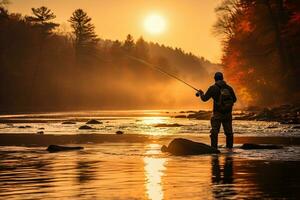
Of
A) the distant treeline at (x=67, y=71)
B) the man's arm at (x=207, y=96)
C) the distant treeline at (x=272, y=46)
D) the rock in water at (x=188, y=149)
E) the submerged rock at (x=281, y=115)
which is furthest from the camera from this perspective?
the distant treeline at (x=67, y=71)

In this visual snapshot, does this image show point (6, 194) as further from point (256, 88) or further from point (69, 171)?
point (256, 88)

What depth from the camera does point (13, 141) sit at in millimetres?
28844

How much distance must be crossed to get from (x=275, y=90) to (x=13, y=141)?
4006 centimetres

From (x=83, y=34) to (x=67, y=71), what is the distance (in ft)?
53.0

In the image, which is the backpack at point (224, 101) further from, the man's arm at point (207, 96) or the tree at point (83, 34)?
the tree at point (83, 34)

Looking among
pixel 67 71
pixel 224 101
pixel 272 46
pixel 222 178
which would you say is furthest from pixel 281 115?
pixel 67 71

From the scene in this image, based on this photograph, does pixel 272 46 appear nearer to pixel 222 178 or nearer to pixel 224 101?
pixel 224 101

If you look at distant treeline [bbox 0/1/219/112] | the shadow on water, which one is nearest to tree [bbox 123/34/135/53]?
distant treeline [bbox 0/1/219/112]

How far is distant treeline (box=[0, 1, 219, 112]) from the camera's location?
104m

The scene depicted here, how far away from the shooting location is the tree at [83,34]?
137375 millimetres

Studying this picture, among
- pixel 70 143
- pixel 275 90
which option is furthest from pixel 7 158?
pixel 275 90

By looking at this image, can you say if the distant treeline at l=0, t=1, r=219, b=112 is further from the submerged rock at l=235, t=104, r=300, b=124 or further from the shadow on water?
the shadow on water

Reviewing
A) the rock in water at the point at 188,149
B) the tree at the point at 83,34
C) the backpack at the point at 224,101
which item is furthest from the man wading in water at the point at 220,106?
the tree at the point at 83,34

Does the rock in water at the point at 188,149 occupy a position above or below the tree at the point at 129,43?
below
